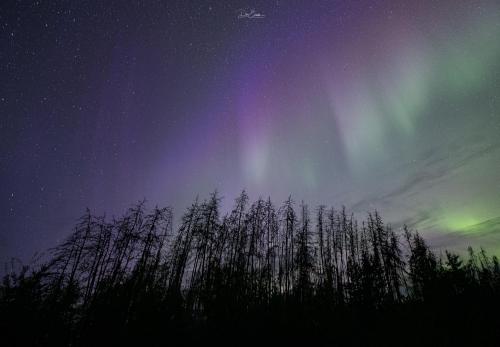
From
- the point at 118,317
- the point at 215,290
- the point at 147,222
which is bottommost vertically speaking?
the point at 118,317

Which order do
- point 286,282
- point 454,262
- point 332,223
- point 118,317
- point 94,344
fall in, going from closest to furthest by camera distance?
1. point 94,344
2. point 118,317
3. point 454,262
4. point 286,282
5. point 332,223

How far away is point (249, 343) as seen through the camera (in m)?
13.5

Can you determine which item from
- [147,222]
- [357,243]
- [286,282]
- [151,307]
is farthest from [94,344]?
[357,243]

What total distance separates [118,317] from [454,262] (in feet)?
98.6

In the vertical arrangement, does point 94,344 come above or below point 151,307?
below

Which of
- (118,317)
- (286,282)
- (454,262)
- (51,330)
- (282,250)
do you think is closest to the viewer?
(118,317)

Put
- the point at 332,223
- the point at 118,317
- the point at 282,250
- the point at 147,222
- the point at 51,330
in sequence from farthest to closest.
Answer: the point at 332,223 < the point at 282,250 < the point at 147,222 < the point at 51,330 < the point at 118,317

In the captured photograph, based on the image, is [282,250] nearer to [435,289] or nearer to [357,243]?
[357,243]

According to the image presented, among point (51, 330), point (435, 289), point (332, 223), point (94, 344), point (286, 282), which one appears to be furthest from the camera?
point (332, 223)

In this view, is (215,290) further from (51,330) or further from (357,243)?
(357,243)

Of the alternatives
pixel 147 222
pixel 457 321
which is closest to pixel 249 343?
pixel 457 321

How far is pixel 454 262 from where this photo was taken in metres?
23.9

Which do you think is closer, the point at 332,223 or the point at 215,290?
the point at 215,290

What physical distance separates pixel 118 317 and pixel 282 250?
29.6 meters
